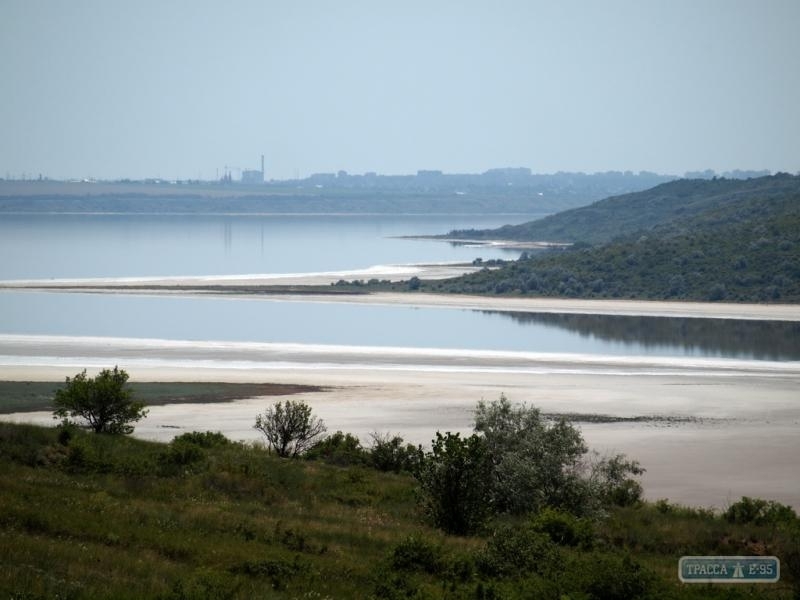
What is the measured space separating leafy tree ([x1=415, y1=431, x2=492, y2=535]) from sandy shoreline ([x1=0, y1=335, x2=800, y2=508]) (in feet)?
21.9

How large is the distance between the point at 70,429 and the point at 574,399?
64.9 ft

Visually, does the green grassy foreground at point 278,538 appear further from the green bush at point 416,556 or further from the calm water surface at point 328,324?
the calm water surface at point 328,324

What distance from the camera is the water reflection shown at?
53.0m

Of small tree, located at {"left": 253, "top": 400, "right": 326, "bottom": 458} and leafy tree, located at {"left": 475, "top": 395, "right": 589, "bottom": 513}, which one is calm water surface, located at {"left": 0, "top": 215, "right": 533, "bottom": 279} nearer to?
small tree, located at {"left": 253, "top": 400, "right": 326, "bottom": 458}

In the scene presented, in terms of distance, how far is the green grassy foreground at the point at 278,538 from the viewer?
13938mm

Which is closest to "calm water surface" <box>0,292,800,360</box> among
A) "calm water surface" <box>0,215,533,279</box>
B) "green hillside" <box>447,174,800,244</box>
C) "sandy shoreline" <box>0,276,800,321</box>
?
"sandy shoreline" <box>0,276,800,321</box>

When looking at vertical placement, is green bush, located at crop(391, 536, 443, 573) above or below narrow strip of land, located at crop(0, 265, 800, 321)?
below

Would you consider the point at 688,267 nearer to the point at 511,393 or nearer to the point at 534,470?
the point at 511,393

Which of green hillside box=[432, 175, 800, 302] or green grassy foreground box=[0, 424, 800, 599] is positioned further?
green hillside box=[432, 175, 800, 302]

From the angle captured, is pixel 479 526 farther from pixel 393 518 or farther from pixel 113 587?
pixel 113 587

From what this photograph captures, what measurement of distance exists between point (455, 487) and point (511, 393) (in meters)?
19.4

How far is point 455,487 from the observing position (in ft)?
65.6

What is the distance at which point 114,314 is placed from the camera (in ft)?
209

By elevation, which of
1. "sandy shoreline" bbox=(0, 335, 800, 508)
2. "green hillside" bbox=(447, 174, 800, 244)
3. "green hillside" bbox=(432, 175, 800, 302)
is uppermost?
"green hillside" bbox=(447, 174, 800, 244)
